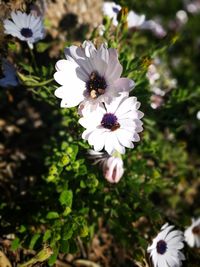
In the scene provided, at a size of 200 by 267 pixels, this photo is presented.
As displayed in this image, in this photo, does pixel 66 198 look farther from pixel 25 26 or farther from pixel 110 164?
pixel 25 26

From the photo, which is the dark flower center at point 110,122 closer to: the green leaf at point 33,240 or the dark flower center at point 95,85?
the dark flower center at point 95,85

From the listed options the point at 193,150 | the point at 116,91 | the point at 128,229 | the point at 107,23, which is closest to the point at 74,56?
the point at 116,91

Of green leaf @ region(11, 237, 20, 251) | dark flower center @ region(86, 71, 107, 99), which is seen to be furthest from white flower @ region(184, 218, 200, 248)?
dark flower center @ region(86, 71, 107, 99)

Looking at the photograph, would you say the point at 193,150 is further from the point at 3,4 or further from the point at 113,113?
the point at 3,4

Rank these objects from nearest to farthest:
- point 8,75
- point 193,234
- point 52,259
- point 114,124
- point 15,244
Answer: point 114,124 < point 52,259 < point 15,244 < point 8,75 < point 193,234

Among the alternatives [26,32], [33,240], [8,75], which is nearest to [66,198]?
[33,240]

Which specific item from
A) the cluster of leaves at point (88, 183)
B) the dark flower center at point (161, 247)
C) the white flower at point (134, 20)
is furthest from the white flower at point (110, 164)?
the white flower at point (134, 20)
